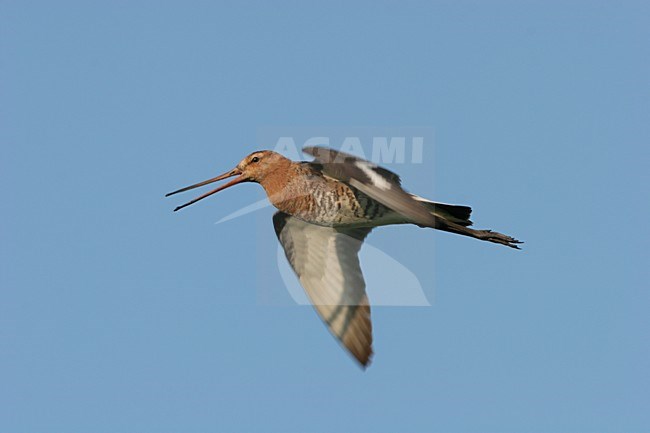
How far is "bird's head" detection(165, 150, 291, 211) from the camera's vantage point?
1219cm

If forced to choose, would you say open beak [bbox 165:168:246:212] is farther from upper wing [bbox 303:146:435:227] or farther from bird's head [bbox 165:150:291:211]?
upper wing [bbox 303:146:435:227]

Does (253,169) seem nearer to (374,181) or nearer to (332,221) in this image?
(332,221)

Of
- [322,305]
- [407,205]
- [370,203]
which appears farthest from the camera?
[322,305]

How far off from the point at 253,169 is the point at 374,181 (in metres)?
2.16

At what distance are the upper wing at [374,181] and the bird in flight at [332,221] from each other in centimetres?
1

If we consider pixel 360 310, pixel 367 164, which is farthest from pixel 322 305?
pixel 367 164

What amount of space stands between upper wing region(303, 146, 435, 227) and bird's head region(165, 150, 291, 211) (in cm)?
116

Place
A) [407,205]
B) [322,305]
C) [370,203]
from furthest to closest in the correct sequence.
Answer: [322,305] < [370,203] < [407,205]

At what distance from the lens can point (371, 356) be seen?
1188 centimetres

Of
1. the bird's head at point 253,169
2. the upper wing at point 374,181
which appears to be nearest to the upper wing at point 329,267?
the bird's head at point 253,169

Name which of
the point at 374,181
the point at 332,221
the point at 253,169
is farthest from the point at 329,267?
the point at 374,181

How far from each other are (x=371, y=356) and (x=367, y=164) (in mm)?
2360

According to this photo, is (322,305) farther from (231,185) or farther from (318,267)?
(231,185)

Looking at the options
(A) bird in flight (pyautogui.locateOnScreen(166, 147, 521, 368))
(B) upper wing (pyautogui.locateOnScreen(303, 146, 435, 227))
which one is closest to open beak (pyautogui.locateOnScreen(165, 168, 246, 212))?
(A) bird in flight (pyautogui.locateOnScreen(166, 147, 521, 368))
